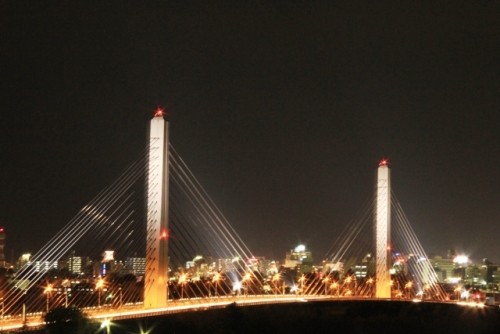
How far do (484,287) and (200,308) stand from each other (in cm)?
7723

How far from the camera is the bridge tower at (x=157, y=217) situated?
25.1 m

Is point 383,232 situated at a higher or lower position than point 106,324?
higher

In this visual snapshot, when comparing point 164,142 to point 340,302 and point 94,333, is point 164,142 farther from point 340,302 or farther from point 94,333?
point 340,302

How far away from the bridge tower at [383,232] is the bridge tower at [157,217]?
712 inches

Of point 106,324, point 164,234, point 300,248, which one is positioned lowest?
point 106,324

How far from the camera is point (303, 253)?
10431cm

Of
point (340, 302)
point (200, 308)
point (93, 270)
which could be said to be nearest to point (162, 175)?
point (200, 308)

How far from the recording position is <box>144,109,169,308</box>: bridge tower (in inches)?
987

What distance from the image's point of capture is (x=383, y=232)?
137 feet

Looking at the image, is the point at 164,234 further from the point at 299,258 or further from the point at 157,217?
the point at 299,258

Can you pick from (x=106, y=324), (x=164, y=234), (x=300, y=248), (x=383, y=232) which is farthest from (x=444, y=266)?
(x=106, y=324)

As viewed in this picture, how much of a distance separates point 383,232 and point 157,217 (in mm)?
19019

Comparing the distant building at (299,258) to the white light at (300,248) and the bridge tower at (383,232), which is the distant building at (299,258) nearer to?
the white light at (300,248)

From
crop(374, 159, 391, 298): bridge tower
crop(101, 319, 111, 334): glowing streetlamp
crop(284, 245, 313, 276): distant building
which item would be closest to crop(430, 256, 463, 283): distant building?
crop(284, 245, 313, 276): distant building
